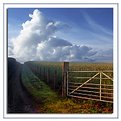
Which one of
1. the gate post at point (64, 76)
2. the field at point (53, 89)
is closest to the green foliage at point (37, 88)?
the field at point (53, 89)

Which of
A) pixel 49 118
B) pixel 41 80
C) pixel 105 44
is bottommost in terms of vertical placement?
pixel 49 118

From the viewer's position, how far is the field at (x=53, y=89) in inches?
221

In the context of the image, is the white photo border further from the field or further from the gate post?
the gate post

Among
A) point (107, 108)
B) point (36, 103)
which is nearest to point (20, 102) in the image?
point (36, 103)

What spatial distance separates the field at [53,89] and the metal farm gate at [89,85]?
45 mm

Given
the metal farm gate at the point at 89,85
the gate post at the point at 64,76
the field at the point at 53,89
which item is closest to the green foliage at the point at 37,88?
the field at the point at 53,89

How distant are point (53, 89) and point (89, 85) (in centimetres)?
41

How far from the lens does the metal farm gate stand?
5629 mm

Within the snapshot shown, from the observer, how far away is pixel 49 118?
18.3ft

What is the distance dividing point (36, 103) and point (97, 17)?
117 centimetres

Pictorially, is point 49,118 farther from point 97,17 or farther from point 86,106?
point 97,17
